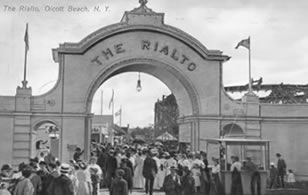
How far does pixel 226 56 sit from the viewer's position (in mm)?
29016

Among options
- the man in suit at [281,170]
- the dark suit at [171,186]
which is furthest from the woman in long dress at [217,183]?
the man in suit at [281,170]

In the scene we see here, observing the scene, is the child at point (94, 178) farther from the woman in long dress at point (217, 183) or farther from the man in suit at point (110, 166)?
the woman in long dress at point (217, 183)

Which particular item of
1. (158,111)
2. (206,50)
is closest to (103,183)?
(206,50)

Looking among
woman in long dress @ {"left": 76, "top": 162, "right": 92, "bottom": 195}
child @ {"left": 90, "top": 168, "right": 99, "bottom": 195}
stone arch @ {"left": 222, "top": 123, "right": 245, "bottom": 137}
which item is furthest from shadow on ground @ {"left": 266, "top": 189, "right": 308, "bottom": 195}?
woman in long dress @ {"left": 76, "top": 162, "right": 92, "bottom": 195}

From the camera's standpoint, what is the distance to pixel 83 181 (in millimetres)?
15914

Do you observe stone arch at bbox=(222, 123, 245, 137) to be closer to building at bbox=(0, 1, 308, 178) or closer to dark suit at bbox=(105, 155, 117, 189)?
building at bbox=(0, 1, 308, 178)

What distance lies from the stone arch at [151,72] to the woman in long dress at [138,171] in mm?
5380

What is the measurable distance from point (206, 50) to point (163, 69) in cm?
262

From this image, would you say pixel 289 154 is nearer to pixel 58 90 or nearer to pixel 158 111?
pixel 58 90

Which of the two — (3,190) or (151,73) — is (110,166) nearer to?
(151,73)

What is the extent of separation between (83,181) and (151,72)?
14.8 meters

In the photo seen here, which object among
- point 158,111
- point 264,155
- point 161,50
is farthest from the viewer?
point 158,111

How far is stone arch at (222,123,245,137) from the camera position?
28828 millimetres

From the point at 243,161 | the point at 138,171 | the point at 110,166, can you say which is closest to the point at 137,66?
the point at 138,171
